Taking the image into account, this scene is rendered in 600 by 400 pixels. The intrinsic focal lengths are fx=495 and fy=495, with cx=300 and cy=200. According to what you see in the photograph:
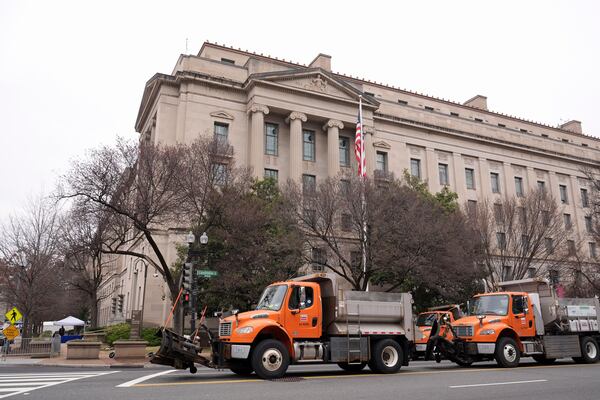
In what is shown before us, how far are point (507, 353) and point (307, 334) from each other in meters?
7.31

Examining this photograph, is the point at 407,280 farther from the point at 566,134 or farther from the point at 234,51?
the point at 566,134

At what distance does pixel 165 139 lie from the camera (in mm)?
41844

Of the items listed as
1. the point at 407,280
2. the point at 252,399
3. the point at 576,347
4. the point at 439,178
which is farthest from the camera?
the point at 439,178

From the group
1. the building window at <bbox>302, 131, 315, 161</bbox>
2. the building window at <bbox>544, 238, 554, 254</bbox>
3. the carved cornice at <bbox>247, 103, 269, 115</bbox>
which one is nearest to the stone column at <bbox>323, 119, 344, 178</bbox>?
the building window at <bbox>302, 131, 315, 161</bbox>

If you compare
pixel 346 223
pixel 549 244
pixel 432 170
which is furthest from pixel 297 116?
pixel 549 244

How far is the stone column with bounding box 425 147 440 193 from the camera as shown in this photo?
5184 cm

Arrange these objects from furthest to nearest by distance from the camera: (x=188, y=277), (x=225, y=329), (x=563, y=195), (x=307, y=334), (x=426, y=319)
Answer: (x=563, y=195)
(x=426, y=319)
(x=188, y=277)
(x=307, y=334)
(x=225, y=329)

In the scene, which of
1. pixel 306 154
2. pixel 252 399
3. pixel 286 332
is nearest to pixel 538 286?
pixel 286 332

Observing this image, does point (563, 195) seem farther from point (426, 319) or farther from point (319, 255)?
point (426, 319)

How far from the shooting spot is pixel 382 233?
1189 inches

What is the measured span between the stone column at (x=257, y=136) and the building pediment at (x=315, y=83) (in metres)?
2.39

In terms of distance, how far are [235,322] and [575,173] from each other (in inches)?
2464

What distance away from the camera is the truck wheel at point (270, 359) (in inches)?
491

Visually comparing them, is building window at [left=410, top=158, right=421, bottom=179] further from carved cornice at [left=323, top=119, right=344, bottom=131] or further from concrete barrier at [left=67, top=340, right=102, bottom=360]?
concrete barrier at [left=67, top=340, right=102, bottom=360]
